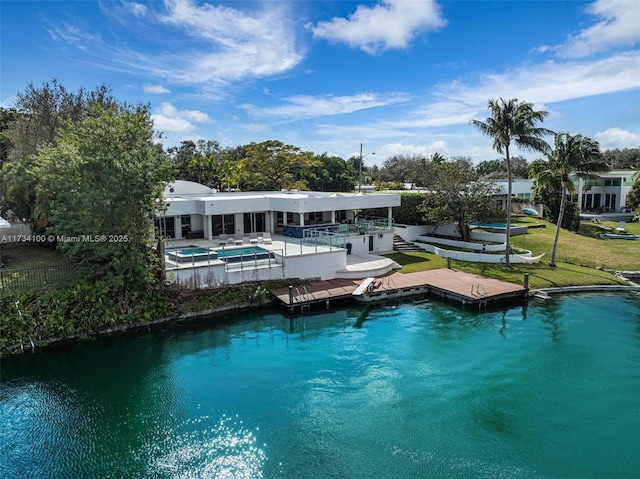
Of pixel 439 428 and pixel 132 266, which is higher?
pixel 132 266

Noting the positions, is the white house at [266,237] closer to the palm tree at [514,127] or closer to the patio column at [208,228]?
the patio column at [208,228]

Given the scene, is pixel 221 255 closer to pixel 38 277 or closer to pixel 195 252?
pixel 195 252

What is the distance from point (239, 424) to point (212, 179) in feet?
150

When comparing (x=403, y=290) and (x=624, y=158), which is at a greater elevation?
(x=624, y=158)

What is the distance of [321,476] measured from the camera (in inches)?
420

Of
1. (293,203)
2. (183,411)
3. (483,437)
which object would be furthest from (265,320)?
(483,437)

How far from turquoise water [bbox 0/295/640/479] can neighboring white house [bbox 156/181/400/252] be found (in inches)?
410

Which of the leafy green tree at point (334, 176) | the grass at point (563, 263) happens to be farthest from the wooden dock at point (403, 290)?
the leafy green tree at point (334, 176)

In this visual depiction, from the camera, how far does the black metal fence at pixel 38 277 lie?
1825cm

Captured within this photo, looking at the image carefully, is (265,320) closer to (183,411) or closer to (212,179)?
(183,411)

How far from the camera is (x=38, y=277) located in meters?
18.9

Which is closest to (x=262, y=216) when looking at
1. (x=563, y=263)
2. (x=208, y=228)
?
(x=208, y=228)

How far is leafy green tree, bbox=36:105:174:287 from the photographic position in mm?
18375

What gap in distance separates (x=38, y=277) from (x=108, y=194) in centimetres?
493
